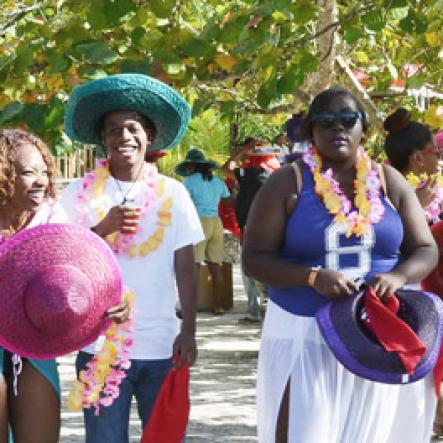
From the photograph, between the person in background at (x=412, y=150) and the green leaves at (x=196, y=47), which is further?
the person in background at (x=412, y=150)

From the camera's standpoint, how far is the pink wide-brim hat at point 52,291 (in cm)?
379

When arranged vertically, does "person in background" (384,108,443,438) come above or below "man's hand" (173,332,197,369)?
above

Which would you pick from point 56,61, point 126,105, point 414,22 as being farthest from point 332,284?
point 414,22

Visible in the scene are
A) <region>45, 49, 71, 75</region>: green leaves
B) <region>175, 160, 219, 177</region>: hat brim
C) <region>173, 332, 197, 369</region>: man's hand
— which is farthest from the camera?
<region>175, 160, 219, 177</region>: hat brim

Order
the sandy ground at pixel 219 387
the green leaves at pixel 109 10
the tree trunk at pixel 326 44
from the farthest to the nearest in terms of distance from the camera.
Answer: the sandy ground at pixel 219 387, the tree trunk at pixel 326 44, the green leaves at pixel 109 10

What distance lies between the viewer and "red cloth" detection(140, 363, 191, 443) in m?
4.21

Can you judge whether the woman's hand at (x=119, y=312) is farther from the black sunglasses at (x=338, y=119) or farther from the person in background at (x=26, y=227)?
the black sunglasses at (x=338, y=119)

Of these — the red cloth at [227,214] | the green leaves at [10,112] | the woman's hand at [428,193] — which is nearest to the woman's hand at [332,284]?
the woman's hand at [428,193]

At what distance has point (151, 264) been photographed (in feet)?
14.0

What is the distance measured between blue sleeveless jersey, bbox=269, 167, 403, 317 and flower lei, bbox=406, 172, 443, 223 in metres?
1.34

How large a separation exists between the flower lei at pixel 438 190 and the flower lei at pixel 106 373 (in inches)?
76.3

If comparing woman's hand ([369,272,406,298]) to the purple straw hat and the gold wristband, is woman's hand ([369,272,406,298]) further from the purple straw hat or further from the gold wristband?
the gold wristband

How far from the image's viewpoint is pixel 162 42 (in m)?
5.68

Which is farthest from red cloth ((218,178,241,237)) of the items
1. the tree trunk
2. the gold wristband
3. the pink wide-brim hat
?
the pink wide-brim hat
